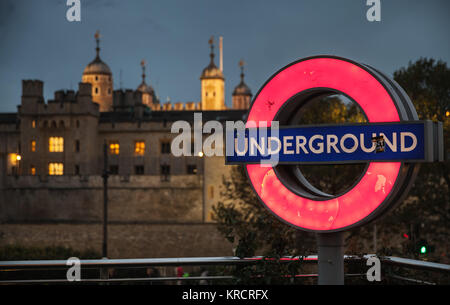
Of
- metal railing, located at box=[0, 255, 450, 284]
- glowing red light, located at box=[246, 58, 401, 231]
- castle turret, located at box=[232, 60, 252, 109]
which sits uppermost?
castle turret, located at box=[232, 60, 252, 109]

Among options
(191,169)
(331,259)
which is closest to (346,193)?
(331,259)

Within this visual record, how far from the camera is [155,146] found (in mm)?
75188

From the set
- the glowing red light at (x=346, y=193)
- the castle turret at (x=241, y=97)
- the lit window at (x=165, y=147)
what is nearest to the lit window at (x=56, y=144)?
the lit window at (x=165, y=147)

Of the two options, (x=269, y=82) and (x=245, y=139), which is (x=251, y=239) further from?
(x=269, y=82)

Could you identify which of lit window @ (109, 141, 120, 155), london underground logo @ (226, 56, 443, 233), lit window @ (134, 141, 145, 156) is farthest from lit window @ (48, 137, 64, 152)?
london underground logo @ (226, 56, 443, 233)

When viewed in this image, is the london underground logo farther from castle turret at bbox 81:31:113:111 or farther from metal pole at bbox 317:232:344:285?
castle turret at bbox 81:31:113:111

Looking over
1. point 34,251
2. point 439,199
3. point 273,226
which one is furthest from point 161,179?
point 273,226

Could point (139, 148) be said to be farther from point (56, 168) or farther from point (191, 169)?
point (56, 168)

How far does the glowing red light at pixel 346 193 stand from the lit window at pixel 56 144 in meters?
68.9

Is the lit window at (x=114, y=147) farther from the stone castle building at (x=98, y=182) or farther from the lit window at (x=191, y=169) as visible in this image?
the lit window at (x=191, y=169)

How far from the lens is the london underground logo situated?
5.90m

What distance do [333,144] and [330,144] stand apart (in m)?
0.04

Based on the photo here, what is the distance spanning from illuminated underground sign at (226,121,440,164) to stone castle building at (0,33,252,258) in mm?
48680

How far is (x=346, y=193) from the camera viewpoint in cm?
614
